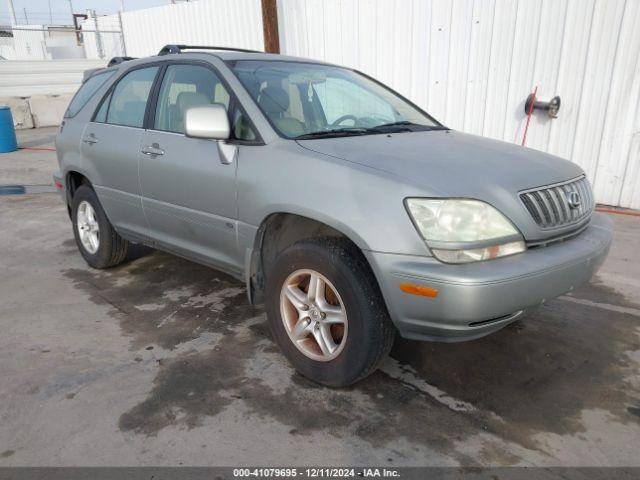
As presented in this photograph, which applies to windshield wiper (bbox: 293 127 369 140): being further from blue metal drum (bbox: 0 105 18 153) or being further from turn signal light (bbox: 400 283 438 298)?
blue metal drum (bbox: 0 105 18 153)

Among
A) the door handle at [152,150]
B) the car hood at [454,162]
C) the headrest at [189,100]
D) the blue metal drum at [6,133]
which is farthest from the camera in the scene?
the blue metal drum at [6,133]

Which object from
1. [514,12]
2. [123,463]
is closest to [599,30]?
[514,12]

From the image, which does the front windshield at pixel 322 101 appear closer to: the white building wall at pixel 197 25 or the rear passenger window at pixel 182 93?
the rear passenger window at pixel 182 93

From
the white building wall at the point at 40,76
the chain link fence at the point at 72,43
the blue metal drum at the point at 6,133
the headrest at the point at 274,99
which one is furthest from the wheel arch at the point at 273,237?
the white building wall at the point at 40,76

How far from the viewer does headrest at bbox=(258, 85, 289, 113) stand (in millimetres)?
3014

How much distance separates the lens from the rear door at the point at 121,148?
373cm

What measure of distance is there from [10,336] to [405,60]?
Result: 6.62 metres

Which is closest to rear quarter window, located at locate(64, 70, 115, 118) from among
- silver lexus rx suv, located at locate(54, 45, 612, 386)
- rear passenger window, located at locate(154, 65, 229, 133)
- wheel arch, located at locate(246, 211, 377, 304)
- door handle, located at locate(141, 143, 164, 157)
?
silver lexus rx suv, located at locate(54, 45, 612, 386)

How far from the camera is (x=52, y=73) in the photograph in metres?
17.5

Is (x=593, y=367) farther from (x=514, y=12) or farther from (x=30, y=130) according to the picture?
(x=30, y=130)

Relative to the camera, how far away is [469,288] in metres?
2.14

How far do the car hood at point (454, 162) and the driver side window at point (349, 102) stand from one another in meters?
0.42

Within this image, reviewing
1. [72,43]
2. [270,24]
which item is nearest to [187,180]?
[270,24]

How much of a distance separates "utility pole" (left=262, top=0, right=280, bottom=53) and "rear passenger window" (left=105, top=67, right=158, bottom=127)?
487 cm
